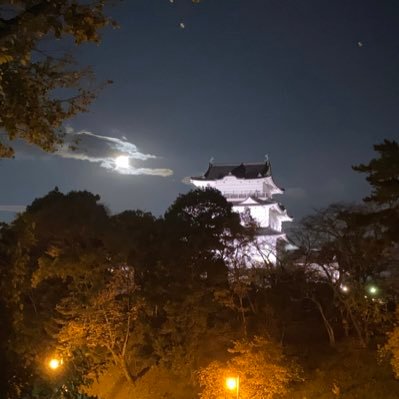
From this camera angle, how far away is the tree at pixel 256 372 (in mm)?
17375

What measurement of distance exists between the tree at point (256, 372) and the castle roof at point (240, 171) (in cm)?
3469

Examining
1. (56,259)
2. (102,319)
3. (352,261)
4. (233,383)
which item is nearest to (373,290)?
(352,261)

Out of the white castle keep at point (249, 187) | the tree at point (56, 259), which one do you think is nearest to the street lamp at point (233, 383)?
the tree at point (56, 259)

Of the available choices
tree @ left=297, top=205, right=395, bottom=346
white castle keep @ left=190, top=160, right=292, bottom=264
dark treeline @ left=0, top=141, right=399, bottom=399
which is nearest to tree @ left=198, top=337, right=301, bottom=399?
dark treeline @ left=0, top=141, right=399, bottom=399

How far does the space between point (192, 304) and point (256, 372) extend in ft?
16.3

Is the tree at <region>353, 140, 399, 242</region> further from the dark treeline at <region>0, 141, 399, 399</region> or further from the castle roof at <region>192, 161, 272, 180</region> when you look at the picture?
the castle roof at <region>192, 161, 272, 180</region>

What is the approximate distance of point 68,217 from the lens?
23812mm

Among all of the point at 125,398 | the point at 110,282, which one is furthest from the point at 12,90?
the point at 125,398

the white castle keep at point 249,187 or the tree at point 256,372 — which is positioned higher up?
the white castle keep at point 249,187

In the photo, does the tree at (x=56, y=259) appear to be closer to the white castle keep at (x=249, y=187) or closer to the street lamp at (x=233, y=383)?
the street lamp at (x=233, y=383)

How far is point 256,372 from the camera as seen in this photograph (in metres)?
17.5

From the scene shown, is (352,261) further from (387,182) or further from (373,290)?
(387,182)

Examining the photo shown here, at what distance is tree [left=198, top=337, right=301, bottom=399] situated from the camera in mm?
17375

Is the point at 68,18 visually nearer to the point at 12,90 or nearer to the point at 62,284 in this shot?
the point at 12,90
